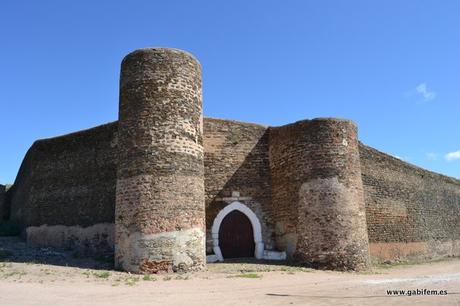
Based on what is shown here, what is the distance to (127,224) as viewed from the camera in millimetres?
13156

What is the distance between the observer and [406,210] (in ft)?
70.3

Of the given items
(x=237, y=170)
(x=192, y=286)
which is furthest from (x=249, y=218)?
(x=192, y=286)

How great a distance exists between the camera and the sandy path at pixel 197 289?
879cm

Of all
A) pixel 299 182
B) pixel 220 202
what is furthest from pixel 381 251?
pixel 220 202

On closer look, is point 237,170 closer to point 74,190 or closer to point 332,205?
point 332,205

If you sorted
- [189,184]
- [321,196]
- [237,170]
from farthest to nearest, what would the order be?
[237,170]
[321,196]
[189,184]

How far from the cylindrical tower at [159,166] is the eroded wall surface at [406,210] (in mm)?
8264

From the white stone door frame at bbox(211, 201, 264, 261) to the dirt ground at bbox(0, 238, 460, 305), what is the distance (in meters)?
1.14

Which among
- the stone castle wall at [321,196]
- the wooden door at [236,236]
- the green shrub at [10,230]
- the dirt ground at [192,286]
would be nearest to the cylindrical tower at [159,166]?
the dirt ground at [192,286]

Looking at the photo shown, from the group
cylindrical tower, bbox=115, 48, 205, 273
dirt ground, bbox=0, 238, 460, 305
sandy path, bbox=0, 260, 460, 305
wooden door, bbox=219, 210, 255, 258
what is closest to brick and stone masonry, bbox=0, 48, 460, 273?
cylindrical tower, bbox=115, 48, 205, 273

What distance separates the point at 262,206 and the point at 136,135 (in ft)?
18.1

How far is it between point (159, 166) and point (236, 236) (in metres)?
4.50

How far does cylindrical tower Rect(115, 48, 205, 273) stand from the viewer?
12.9 metres

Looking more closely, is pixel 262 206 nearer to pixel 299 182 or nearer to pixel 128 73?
pixel 299 182
